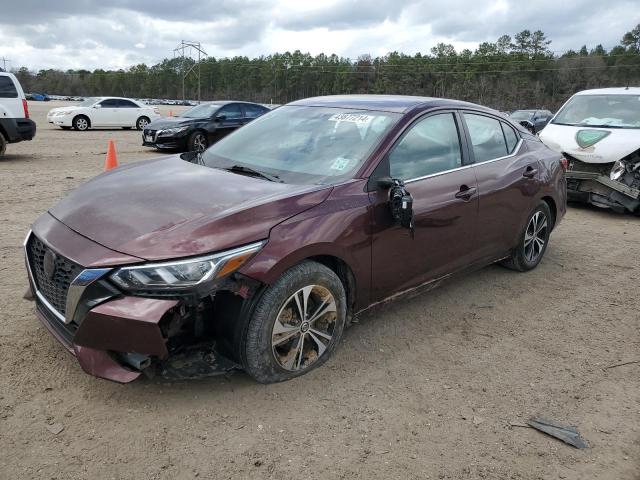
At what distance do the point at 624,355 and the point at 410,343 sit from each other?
59.5 inches

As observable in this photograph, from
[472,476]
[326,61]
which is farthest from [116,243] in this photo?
[326,61]

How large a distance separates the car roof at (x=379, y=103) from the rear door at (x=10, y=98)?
9039 mm

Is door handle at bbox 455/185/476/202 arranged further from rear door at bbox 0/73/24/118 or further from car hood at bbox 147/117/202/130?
car hood at bbox 147/117/202/130

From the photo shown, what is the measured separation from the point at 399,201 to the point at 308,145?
0.86m

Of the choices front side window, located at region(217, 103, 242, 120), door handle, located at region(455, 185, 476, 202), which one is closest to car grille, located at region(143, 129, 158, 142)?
front side window, located at region(217, 103, 242, 120)

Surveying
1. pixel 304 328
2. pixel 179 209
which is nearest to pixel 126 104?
pixel 179 209

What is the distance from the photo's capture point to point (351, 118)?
3998 millimetres

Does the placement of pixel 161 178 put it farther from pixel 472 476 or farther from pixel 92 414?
pixel 472 476

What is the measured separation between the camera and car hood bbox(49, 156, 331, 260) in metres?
2.79

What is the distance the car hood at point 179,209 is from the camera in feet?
9.14

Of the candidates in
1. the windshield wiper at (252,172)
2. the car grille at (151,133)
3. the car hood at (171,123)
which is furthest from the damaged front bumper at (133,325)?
the car grille at (151,133)

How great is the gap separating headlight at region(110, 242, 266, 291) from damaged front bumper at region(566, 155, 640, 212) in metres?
7.08

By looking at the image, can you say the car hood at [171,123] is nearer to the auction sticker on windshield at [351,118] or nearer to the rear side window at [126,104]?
the rear side window at [126,104]

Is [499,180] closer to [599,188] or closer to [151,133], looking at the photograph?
[599,188]
